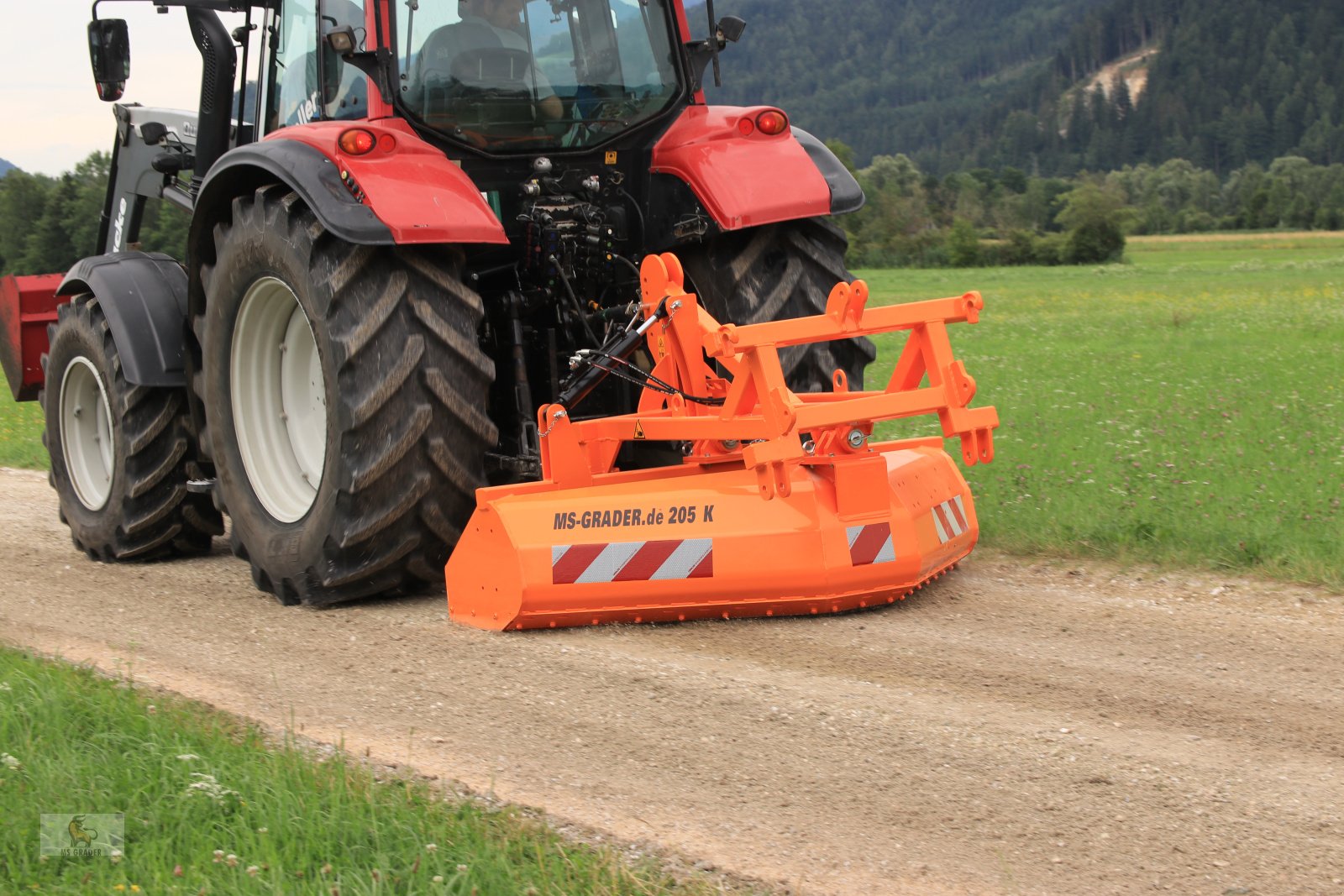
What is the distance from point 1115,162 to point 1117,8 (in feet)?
104

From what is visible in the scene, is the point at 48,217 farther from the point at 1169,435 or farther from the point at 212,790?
the point at 212,790

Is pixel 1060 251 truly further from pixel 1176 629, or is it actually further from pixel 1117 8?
pixel 1117 8

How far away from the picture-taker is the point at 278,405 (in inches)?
A: 215

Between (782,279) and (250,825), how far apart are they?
319 cm

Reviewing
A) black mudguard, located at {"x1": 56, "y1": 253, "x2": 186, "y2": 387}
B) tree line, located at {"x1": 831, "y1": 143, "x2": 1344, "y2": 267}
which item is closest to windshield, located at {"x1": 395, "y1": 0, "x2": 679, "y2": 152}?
black mudguard, located at {"x1": 56, "y1": 253, "x2": 186, "y2": 387}

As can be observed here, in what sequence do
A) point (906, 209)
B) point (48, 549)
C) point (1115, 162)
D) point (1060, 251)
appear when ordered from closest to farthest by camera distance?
point (48, 549) < point (1060, 251) < point (906, 209) < point (1115, 162)

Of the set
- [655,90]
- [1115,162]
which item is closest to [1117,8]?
[1115,162]

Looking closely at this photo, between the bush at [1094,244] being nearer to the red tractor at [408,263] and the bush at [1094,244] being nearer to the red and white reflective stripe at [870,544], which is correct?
the red tractor at [408,263]

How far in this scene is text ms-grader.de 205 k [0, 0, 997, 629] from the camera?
4.43m

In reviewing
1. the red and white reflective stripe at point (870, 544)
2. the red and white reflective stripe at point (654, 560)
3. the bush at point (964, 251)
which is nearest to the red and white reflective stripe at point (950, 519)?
the red and white reflective stripe at point (870, 544)

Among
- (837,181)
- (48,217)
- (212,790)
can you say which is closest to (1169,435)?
(837,181)

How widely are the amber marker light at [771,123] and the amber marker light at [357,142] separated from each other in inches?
61.9

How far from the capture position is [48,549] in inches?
262

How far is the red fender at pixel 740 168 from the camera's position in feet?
17.1
